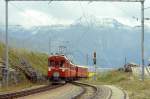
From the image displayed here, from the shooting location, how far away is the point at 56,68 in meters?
65.9

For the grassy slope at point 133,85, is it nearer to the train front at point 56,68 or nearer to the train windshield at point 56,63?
the train front at point 56,68

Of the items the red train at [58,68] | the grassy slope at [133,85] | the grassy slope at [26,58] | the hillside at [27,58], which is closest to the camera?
the grassy slope at [133,85]

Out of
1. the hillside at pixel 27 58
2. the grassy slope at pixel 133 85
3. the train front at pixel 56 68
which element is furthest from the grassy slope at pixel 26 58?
the grassy slope at pixel 133 85

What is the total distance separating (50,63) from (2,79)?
13389 millimetres

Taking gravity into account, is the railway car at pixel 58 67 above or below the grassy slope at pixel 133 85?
above

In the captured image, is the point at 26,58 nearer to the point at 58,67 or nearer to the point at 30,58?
the point at 30,58

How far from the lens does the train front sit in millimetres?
65312

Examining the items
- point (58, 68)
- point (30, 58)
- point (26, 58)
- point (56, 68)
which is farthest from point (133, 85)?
point (30, 58)

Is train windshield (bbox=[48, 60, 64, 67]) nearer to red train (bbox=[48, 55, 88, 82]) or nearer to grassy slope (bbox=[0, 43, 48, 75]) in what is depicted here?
red train (bbox=[48, 55, 88, 82])

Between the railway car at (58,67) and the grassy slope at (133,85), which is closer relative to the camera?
the grassy slope at (133,85)

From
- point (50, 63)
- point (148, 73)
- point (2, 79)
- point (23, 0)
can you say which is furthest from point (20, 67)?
point (148, 73)

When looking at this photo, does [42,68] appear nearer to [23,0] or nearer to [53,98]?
[23,0]

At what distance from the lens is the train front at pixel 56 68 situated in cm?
6531

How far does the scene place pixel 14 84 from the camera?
58.0 m
